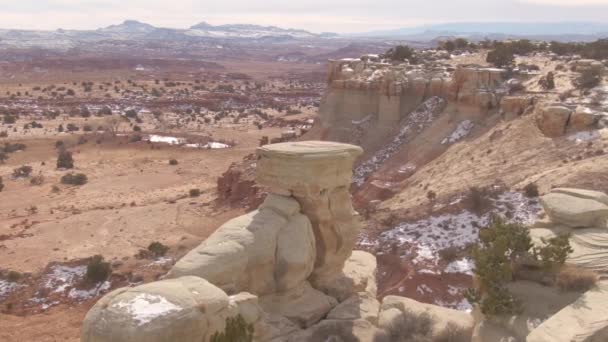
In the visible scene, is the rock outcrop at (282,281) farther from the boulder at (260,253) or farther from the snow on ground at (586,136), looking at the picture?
the snow on ground at (586,136)

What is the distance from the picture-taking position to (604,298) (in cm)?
1066

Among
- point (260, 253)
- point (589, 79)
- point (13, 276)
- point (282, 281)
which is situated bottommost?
point (13, 276)

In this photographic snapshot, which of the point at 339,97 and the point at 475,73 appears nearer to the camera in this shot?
the point at 475,73

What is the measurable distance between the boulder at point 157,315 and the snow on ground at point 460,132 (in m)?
20.2

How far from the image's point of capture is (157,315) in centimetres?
819

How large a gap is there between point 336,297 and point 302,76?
110 meters

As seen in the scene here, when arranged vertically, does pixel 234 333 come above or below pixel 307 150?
below

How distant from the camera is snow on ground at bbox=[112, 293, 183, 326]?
809 cm

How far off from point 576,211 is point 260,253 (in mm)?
7269

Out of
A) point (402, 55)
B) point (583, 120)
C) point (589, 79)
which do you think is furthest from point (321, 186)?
point (402, 55)

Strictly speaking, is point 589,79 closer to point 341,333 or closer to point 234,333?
point 341,333

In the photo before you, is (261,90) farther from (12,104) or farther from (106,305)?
(106,305)

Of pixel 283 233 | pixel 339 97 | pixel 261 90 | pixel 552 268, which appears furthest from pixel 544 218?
pixel 261 90

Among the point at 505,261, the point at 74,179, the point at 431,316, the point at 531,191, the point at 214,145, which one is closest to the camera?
the point at 505,261
